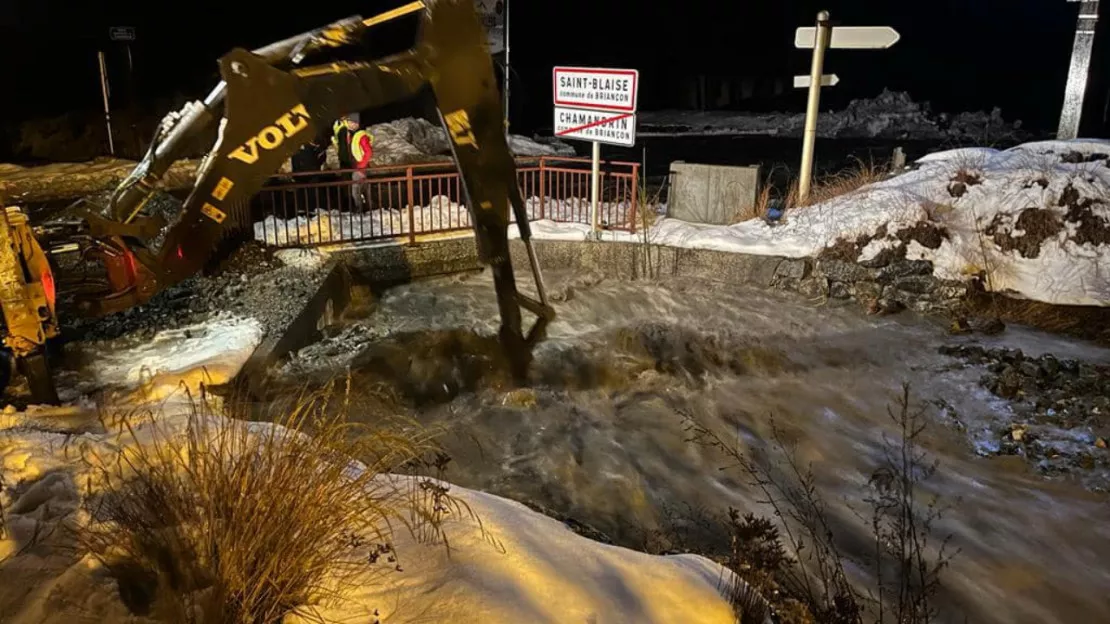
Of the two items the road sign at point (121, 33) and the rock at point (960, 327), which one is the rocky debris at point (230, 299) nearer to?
the rock at point (960, 327)

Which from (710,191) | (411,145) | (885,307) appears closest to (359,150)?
(710,191)

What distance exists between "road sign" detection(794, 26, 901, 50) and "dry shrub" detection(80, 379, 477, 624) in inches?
391

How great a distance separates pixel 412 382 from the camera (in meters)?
7.50

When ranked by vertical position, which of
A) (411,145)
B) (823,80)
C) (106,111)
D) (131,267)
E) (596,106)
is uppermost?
(823,80)

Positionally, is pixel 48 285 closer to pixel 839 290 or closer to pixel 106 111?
pixel 839 290

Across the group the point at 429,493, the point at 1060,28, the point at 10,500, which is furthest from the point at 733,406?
the point at 1060,28

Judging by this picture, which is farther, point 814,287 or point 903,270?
point 814,287

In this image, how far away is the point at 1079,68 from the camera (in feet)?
42.0

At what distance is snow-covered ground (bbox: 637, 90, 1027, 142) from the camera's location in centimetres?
2909

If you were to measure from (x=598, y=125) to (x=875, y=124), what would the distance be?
928 inches

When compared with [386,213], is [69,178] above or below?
above

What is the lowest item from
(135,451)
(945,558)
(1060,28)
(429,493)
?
(945,558)

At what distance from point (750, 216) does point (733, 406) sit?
5.52m

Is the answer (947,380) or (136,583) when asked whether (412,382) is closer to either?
(136,583)
